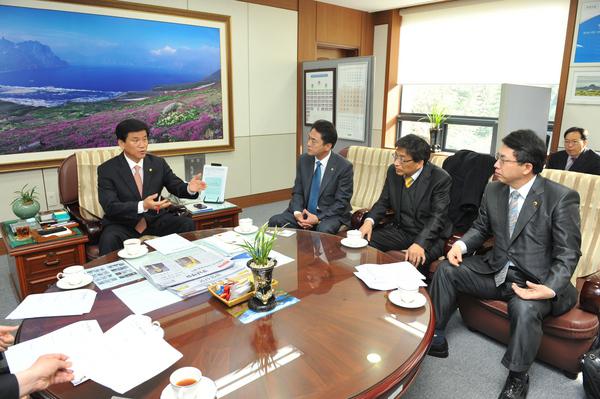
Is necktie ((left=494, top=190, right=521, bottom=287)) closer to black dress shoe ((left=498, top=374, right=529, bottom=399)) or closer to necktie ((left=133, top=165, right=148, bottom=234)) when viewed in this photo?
black dress shoe ((left=498, top=374, right=529, bottom=399))

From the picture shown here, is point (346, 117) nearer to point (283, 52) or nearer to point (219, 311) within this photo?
point (283, 52)

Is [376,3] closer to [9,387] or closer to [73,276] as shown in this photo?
[73,276]

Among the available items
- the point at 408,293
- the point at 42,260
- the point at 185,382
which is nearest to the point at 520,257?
the point at 408,293

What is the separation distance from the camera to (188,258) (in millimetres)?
2016

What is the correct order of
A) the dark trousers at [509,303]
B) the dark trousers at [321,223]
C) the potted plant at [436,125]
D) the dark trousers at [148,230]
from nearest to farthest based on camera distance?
the dark trousers at [509,303] → the dark trousers at [148,230] → the dark trousers at [321,223] → the potted plant at [436,125]

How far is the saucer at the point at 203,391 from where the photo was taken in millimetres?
1048

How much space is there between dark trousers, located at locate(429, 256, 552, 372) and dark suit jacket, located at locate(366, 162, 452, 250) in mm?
346

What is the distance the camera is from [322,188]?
10.7 feet

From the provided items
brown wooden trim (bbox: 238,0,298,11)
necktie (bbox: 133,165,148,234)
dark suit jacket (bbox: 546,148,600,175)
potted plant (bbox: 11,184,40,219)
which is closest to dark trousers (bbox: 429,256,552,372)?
necktie (bbox: 133,165,148,234)

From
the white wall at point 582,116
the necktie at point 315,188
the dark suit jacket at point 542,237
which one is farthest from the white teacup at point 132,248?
the white wall at point 582,116

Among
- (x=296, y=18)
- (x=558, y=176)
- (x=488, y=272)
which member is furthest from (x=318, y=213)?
(x=296, y=18)

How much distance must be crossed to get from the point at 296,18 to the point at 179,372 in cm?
541

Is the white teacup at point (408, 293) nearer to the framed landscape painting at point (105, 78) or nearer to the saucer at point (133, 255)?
the saucer at point (133, 255)

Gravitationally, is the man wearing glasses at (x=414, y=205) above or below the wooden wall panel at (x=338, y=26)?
below
